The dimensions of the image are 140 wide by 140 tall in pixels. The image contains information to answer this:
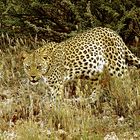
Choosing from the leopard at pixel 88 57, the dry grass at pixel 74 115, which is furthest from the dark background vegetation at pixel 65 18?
the dry grass at pixel 74 115

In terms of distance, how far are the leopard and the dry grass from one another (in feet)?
0.66

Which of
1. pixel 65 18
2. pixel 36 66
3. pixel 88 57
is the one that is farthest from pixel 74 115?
pixel 65 18

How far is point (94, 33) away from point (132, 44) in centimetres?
177

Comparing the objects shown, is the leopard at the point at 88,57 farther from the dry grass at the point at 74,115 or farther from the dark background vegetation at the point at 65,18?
the dark background vegetation at the point at 65,18

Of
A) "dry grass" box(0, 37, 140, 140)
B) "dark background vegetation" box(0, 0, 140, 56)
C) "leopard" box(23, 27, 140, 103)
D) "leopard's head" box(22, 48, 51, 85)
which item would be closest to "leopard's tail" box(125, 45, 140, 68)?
"leopard" box(23, 27, 140, 103)

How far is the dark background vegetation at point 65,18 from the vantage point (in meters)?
9.66

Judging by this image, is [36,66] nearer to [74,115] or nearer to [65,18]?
[74,115]

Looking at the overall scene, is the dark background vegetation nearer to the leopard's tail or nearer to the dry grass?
the leopard's tail

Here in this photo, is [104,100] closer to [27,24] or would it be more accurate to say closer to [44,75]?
[44,75]

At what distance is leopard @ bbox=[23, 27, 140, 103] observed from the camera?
26.7ft

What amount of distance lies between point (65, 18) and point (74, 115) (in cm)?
392

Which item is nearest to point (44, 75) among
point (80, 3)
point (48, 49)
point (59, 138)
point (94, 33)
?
point (48, 49)

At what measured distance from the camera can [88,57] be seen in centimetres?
838

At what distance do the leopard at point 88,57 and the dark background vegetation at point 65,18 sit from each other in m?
0.84
